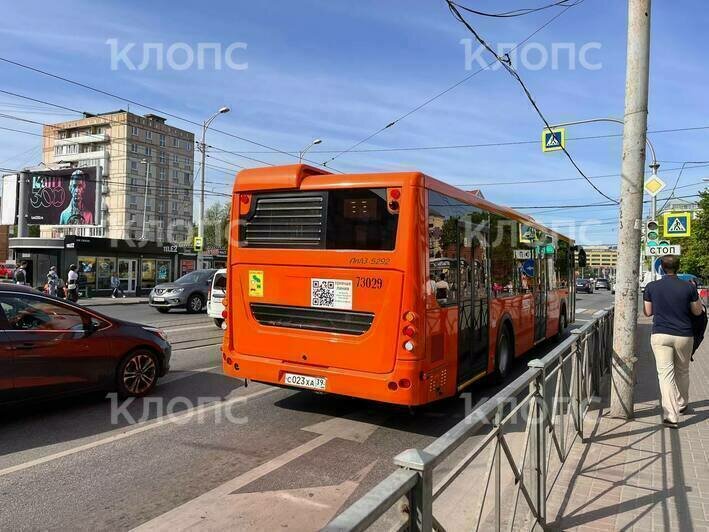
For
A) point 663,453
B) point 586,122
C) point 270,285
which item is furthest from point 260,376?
point 586,122

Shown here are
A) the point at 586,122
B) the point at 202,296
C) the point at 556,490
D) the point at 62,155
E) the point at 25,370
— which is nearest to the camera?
the point at 556,490

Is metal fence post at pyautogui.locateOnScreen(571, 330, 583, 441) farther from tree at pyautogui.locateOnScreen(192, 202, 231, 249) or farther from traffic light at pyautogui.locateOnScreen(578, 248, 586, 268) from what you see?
tree at pyautogui.locateOnScreen(192, 202, 231, 249)

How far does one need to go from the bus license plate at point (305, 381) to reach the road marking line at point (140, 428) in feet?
3.87

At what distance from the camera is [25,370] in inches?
219

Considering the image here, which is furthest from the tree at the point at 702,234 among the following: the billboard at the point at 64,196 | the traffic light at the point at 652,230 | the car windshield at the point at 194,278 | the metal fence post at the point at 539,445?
the billboard at the point at 64,196

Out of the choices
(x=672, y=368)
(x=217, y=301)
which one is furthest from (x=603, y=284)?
(x=672, y=368)

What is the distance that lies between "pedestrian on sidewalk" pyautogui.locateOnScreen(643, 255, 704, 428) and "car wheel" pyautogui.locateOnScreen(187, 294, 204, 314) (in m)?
16.7

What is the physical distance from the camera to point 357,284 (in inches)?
223

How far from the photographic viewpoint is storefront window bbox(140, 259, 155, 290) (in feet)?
104

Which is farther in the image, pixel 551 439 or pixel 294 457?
pixel 294 457

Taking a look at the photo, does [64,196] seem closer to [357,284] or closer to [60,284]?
[60,284]

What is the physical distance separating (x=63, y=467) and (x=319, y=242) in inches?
125

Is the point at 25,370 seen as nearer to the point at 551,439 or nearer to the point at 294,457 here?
the point at 294,457

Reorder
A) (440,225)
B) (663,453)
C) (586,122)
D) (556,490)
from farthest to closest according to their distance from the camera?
(586,122) → (440,225) → (663,453) → (556,490)
